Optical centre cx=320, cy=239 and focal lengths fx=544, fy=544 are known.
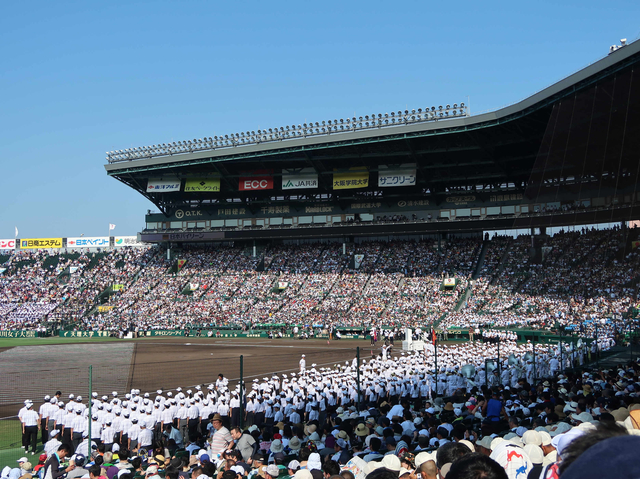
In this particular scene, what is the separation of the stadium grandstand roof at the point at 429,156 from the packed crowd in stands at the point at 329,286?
4.48 metres

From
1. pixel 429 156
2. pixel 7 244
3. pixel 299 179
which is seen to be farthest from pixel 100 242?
pixel 429 156

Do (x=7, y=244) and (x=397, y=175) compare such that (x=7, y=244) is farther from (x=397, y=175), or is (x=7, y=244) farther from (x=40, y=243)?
(x=397, y=175)

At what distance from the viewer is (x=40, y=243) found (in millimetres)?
78562

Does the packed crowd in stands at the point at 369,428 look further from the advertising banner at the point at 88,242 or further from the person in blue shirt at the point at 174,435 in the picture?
the advertising banner at the point at 88,242

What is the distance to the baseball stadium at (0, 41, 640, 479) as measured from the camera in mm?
10453

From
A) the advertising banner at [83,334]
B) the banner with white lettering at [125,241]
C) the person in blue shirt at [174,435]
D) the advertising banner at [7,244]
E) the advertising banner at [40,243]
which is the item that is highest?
the person in blue shirt at [174,435]

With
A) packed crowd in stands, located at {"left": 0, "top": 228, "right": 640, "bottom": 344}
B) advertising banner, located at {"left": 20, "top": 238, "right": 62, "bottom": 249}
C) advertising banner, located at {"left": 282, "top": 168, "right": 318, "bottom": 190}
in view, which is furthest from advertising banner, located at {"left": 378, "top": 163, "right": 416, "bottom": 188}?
advertising banner, located at {"left": 20, "top": 238, "right": 62, "bottom": 249}

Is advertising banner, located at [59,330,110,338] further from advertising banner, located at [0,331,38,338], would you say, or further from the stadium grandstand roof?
the stadium grandstand roof

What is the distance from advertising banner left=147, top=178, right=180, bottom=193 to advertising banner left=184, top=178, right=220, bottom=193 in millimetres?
1238

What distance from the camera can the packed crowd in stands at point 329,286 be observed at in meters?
32.5

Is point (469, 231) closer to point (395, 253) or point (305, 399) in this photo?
point (395, 253)

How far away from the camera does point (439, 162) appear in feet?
177

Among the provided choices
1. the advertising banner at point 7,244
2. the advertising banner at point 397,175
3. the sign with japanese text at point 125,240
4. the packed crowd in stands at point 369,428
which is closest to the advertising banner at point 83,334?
the sign with japanese text at point 125,240

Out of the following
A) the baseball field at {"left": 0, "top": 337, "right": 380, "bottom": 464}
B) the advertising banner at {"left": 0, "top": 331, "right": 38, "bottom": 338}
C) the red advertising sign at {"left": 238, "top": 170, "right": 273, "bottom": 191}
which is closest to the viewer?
the baseball field at {"left": 0, "top": 337, "right": 380, "bottom": 464}
